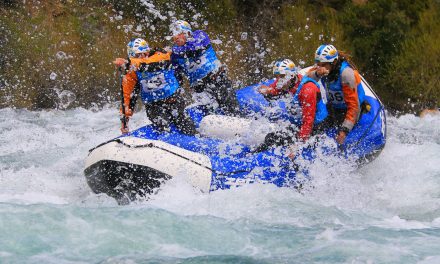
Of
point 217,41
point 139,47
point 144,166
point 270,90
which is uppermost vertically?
point 217,41

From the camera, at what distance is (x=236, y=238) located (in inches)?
226

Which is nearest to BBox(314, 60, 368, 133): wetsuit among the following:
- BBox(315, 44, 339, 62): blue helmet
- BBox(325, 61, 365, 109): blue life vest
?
BBox(325, 61, 365, 109): blue life vest

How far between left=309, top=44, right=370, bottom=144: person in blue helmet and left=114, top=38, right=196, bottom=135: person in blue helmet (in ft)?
4.69

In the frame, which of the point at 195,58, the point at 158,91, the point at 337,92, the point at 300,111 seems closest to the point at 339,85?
the point at 337,92

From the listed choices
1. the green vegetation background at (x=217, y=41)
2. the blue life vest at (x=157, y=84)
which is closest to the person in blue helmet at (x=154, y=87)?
the blue life vest at (x=157, y=84)

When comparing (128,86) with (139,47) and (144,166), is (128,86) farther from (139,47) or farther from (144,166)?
(144,166)

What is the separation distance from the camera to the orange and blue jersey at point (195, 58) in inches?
302

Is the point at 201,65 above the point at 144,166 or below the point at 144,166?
above

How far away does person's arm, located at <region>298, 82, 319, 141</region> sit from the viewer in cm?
686

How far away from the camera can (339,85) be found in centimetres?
724

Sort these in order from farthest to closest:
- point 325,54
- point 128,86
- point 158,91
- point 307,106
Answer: point 128,86 → point 158,91 → point 325,54 → point 307,106

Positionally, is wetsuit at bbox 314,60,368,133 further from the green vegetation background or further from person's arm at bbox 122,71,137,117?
the green vegetation background

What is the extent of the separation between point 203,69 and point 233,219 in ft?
7.31

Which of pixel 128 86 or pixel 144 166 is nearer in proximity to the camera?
pixel 144 166
